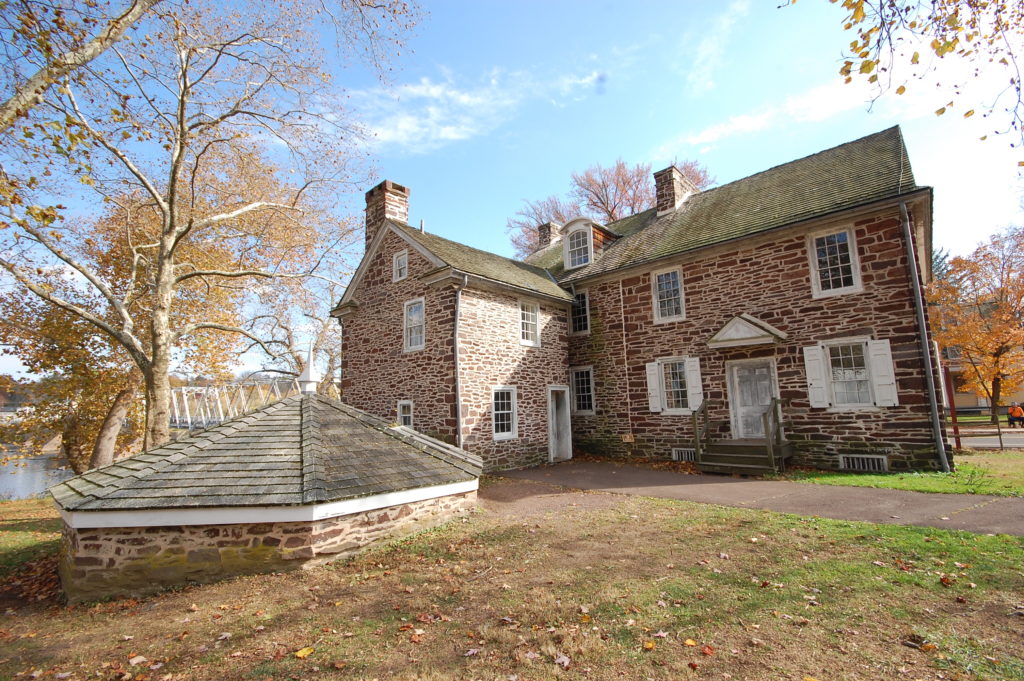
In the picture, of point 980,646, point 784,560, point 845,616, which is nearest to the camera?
point 980,646

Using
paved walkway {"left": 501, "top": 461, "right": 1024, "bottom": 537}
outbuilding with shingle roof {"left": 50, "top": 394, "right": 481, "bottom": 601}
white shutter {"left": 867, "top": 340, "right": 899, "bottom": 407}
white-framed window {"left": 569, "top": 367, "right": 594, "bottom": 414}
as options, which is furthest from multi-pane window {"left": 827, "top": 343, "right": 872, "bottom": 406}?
outbuilding with shingle roof {"left": 50, "top": 394, "right": 481, "bottom": 601}

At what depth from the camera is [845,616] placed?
13.2 ft

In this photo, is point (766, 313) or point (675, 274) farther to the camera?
point (675, 274)

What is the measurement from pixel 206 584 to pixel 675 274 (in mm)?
13450

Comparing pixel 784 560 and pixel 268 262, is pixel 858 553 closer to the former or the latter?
pixel 784 560

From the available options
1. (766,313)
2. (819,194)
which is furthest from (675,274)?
(819,194)

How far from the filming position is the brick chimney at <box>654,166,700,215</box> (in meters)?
17.5

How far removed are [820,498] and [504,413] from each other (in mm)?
8157

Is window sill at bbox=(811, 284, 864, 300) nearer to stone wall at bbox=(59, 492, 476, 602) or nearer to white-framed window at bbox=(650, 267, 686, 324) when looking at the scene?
white-framed window at bbox=(650, 267, 686, 324)

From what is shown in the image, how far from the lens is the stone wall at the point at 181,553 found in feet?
18.9

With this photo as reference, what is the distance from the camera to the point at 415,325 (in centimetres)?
1459

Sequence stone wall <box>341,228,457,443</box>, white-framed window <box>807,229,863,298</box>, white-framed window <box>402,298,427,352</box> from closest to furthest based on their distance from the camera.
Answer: white-framed window <box>807,229,863,298</box>, stone wall <box>341,228,457,443</box>, white-framed window <box>402,298,427,352</box>

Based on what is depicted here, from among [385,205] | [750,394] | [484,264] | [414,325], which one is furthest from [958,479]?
[385,205]

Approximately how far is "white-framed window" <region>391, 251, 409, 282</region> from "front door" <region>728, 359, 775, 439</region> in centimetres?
1023
